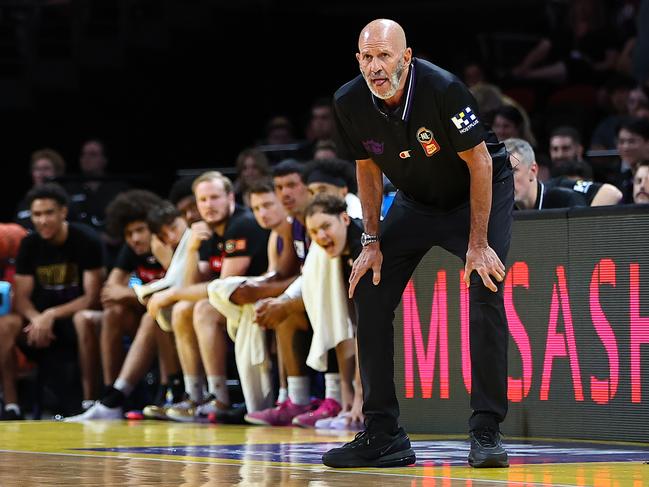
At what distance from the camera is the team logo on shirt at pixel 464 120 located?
5.38m

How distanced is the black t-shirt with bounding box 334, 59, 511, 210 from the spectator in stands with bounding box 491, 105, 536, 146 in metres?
4.01

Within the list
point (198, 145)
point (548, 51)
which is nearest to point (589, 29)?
point (548, 51)

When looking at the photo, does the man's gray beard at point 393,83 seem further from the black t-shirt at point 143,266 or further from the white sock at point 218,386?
the black t-shirt at point 143,266

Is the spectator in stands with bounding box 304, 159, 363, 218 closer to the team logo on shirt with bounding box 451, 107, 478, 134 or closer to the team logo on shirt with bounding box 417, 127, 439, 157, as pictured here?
the team logo on shirt with bounding box 417, 127, 439, 157

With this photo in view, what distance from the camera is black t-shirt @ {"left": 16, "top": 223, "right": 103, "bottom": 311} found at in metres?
10.6

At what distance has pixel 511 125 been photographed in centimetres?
976

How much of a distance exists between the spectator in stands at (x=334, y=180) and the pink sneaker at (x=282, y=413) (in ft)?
4.10

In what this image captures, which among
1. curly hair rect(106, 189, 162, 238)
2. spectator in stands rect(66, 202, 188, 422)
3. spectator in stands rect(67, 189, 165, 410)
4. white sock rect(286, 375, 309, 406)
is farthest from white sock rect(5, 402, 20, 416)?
white sock rect(286, 375, 309, 406)

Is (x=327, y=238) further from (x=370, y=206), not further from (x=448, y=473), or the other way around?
(x=448, y=473)

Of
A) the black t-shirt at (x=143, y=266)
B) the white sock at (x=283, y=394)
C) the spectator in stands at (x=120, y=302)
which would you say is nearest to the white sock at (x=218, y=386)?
the white sock at (x=283, y=394)

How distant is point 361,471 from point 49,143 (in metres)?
11.1

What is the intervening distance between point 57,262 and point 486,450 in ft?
19.3

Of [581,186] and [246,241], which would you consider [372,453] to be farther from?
[246,241]

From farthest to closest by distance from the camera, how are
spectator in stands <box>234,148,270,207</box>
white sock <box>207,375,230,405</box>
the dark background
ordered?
1. the dark background
2. spectator in stands <box>234,148,270,207</box>
3. white sock <box>207,375,230,405</box>
